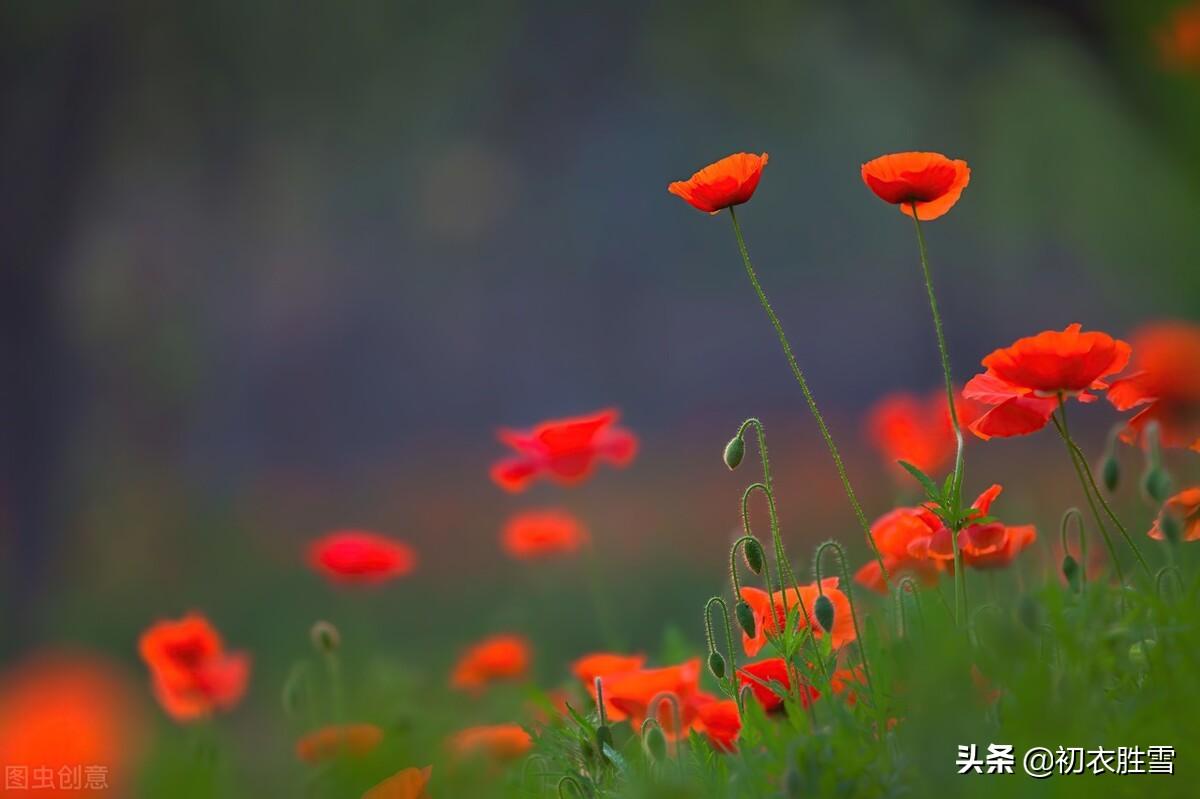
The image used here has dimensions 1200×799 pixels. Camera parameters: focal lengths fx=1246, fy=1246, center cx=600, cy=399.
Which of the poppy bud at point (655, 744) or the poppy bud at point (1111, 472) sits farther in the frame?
the poppy bud at point (1111, 472)

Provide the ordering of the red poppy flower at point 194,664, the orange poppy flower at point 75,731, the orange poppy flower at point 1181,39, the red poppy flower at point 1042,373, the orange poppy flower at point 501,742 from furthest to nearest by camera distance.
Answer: the orange poppy flower at point 1181,39, the red poppy flower at point 194,664, the orange poppy flower at point 501,742, the red poppy flower at point 1042,373, the orange poppy flower at point 75,731

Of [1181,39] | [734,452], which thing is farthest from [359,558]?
[1181,39]

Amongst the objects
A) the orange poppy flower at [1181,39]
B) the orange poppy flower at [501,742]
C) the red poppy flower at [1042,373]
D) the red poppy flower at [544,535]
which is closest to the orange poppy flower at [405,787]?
the orange poppy flower at [501,742]

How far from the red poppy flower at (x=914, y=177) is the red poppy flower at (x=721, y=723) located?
0.34 meters

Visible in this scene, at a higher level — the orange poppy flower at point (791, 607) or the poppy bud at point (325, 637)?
the poppy bud at point (325, 637)

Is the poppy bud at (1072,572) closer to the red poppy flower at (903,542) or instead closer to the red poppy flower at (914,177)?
the red poppy flower at (903,542)

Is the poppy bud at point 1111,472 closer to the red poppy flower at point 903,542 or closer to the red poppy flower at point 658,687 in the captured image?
the red poppy flower at point 903,542

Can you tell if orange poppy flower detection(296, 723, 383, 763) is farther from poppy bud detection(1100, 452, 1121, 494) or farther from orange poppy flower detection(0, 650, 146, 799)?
poppy bud detection(1100, 452, 1121, 494)

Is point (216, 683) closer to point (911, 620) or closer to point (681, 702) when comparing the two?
point (681, 702)

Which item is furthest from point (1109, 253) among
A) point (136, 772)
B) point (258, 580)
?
point (136, 772)

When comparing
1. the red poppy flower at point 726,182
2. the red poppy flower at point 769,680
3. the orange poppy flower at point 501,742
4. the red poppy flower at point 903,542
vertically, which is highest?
the red poppy flower at point 726,182

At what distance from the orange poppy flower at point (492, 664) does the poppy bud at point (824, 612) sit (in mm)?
666

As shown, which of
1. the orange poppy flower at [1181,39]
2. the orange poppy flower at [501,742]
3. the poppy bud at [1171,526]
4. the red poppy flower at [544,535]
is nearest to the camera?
the poppy bud at [1171,526]

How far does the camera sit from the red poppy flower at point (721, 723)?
71cm
